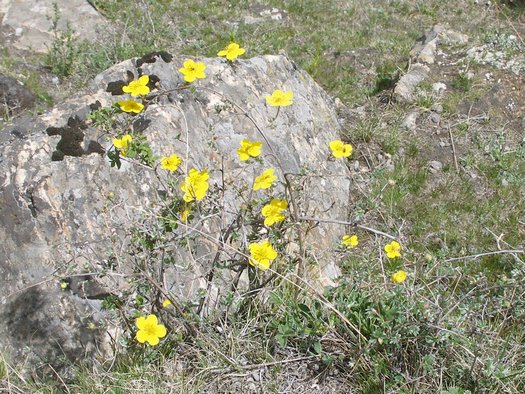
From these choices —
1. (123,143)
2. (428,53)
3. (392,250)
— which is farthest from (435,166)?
(123,143)

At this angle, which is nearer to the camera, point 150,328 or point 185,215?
point 150,328

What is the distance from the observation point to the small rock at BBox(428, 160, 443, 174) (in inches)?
258

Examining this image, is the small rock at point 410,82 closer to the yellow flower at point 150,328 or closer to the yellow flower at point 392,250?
the yellow flower at point 392,250

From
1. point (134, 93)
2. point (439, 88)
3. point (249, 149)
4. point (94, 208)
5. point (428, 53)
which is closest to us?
point (249, 149)

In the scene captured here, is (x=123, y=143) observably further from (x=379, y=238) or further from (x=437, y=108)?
(x=437, y=108)

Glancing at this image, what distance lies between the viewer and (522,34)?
912 cm

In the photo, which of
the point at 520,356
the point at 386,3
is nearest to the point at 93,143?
the point at 520,356

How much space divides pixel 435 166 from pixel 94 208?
149 inches

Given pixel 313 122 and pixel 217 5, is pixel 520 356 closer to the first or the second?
pixel 313 122

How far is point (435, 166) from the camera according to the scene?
6.60m

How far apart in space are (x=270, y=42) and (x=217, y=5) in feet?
5.49

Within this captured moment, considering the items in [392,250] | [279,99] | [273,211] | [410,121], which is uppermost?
[279,99]

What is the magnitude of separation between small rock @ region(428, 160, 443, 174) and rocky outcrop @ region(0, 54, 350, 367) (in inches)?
64.8

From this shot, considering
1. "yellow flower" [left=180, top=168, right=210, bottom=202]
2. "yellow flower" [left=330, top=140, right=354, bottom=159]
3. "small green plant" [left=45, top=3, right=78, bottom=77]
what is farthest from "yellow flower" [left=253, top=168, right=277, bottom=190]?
"small green plant" [left=45, top=3, right=78, bottom=77]
